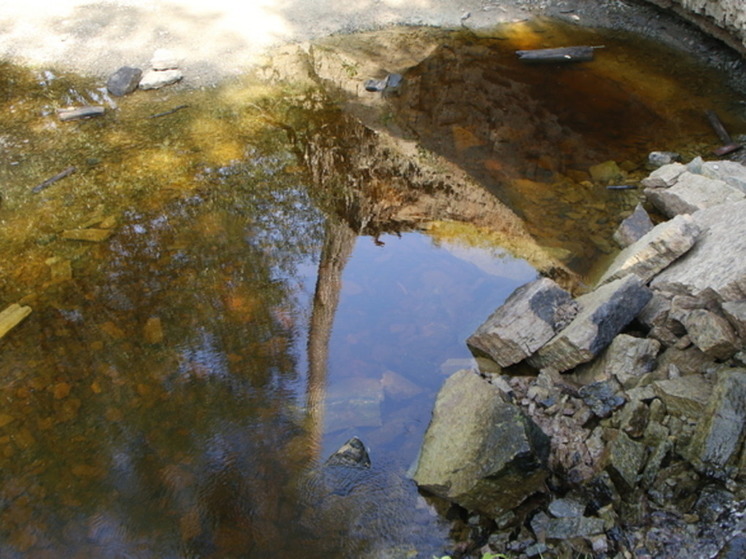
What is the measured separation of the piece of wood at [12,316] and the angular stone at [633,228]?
4776mm

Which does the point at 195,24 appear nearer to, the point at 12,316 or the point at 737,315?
the point at 12,316

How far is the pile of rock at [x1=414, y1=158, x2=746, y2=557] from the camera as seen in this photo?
2998mm

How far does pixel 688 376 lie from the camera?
3.50 meters

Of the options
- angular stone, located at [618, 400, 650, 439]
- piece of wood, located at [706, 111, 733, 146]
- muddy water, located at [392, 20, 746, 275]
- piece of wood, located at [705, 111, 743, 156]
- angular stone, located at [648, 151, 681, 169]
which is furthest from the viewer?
piece of wood, located at [706, 111, 733, 146]

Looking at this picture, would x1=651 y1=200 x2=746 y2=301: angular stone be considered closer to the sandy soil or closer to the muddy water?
the muddy water

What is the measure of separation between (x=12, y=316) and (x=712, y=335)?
4.73 metres

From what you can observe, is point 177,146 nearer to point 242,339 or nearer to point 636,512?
point 242,339

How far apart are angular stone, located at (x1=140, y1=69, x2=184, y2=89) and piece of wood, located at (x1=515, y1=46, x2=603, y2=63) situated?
4.54 m

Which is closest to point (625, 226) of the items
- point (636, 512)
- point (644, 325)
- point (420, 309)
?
point (644, 325)

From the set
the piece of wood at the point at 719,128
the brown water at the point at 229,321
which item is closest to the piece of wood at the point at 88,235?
the brown water at the point at 229,321

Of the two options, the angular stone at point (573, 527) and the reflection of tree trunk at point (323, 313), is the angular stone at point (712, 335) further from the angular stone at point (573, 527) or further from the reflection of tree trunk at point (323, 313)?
the reflection of tree trunk at point (323, 313)

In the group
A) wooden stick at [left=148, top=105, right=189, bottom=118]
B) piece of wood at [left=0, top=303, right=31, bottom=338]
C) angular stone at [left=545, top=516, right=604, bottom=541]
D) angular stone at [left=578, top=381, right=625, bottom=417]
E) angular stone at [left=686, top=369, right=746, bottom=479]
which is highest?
angular stone at [left=686, top=369, right=746, bottom=479]

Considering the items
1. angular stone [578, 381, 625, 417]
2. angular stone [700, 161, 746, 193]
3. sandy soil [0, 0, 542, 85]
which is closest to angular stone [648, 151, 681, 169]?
angular stone [700, 161, 746, 193]

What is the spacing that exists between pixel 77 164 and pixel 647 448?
5.80 m
